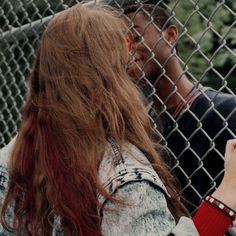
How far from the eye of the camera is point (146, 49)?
8.28ft

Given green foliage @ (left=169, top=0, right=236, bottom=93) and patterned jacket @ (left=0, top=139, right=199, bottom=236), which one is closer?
patterned jacket @ (left=0, top=139, right=199, bottom=236)

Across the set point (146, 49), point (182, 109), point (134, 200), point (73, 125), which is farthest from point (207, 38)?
point (134, 200)

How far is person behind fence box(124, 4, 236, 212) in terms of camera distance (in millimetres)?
2172

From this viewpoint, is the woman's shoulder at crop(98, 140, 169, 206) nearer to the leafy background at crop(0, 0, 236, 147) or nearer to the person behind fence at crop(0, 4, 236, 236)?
the person behind fence at crop(0, 4, 236, 236)

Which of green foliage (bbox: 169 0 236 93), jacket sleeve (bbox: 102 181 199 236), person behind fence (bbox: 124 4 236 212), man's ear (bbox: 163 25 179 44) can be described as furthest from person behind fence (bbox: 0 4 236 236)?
green foliage (bbox: 169 0 236 93)

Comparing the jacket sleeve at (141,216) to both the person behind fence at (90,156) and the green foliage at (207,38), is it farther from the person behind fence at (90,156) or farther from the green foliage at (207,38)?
the green foliage at (207,38)

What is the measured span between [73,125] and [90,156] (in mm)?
101

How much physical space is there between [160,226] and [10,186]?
492 mm

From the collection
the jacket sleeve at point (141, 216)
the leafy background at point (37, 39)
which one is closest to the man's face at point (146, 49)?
the leafy background at point (37, 39)

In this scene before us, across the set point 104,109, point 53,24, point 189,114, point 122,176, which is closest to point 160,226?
point 122,176

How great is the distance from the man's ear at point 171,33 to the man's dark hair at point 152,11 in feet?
0.08

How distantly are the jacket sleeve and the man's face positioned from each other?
848 millimetres

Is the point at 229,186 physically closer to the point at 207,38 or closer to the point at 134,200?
the point at 134,200

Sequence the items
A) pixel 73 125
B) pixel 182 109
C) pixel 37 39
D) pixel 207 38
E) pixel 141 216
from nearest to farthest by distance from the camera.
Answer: pixel 141 216, pixel 73 125, pixel 182 109, pixel 37 39, pixel 207 38
